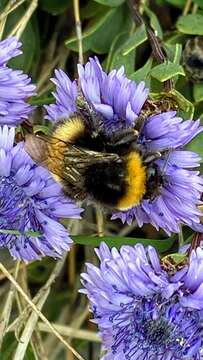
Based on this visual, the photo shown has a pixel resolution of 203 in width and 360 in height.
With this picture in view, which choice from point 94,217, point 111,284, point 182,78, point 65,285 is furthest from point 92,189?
point 65,285

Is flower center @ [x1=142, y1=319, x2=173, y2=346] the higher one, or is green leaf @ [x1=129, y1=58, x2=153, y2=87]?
green leaf @ [x1=129, y1=58, x2=153, y2=87]

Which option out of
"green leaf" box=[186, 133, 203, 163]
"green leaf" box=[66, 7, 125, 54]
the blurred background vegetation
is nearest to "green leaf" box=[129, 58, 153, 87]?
the blurred background vegetation

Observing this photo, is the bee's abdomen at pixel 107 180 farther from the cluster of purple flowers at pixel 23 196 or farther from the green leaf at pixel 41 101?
the green leaf at pixel 41 101

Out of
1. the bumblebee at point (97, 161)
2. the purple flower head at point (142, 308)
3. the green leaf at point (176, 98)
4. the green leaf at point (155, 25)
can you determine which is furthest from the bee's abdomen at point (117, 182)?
the green leaf at point (155, 25)

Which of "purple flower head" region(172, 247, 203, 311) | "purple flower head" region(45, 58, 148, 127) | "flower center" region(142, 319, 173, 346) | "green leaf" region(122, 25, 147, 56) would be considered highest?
"purple flower head" region(45, 58, 148, 127)

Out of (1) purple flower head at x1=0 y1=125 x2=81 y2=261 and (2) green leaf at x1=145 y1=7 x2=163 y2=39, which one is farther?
(2) green leaf at x1=145 y1=7 x2=163 y2=39

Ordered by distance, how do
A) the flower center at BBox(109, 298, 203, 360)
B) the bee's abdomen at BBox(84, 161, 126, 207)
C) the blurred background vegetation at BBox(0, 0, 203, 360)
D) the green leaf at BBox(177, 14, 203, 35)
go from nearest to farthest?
the bee's abdomen at BBox(84, 161, 126, 207) < the flower center at BBox(109, 298, 203, 360) < the blurred background vegetation at BBox(0, 0, 203, 360) < the green leaf at BBox(177, 14, 203, 35)

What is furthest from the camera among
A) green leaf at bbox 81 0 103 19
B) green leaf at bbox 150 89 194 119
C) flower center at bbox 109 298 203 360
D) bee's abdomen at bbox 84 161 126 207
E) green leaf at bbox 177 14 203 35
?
green leaf at bbox 81 0 103 19

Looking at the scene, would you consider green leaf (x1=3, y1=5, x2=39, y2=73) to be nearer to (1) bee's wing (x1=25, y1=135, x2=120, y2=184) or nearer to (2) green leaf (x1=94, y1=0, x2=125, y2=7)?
(2) green leaf (x1=94, y1=0, x2=125, y2=7)

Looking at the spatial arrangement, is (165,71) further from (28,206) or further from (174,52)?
(28,206)
